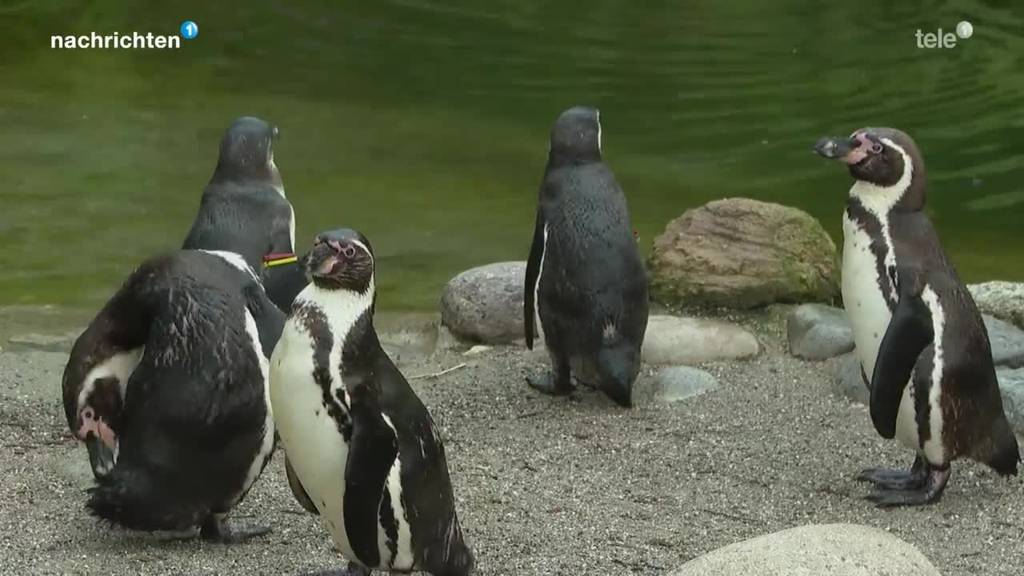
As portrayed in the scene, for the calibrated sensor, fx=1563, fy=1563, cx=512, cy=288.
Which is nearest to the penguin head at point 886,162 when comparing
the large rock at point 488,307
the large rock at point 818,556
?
the large rock at point 818,556

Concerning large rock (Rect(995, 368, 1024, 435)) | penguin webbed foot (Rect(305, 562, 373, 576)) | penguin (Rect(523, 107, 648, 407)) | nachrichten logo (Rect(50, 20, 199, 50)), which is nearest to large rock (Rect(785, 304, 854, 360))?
large rock (Rect(995, 368, 1024, 435))

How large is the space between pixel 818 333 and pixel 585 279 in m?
1.35

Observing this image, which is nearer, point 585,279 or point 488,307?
point 585,279

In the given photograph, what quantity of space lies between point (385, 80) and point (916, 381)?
30.1 ft

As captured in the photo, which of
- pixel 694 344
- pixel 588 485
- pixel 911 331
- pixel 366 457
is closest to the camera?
pixel 366 457

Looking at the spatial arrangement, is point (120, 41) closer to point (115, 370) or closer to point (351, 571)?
point (115, 370)

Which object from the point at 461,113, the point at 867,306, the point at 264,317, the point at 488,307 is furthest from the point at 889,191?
the point at 461,113

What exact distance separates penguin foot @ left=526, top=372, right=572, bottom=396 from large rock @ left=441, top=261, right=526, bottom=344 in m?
0.79

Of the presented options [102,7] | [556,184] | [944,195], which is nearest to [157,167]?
[556,184]

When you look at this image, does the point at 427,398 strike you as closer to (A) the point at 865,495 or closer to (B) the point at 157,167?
(A) the point at 865,495

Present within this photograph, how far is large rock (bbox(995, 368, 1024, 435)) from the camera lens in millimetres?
6473

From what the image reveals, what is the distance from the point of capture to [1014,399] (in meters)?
6.52

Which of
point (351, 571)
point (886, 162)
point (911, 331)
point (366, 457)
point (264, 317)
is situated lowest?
point (351, 571)

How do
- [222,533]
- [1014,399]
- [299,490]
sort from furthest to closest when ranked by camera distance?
[1014,399] < [222,533] < [299,490]
